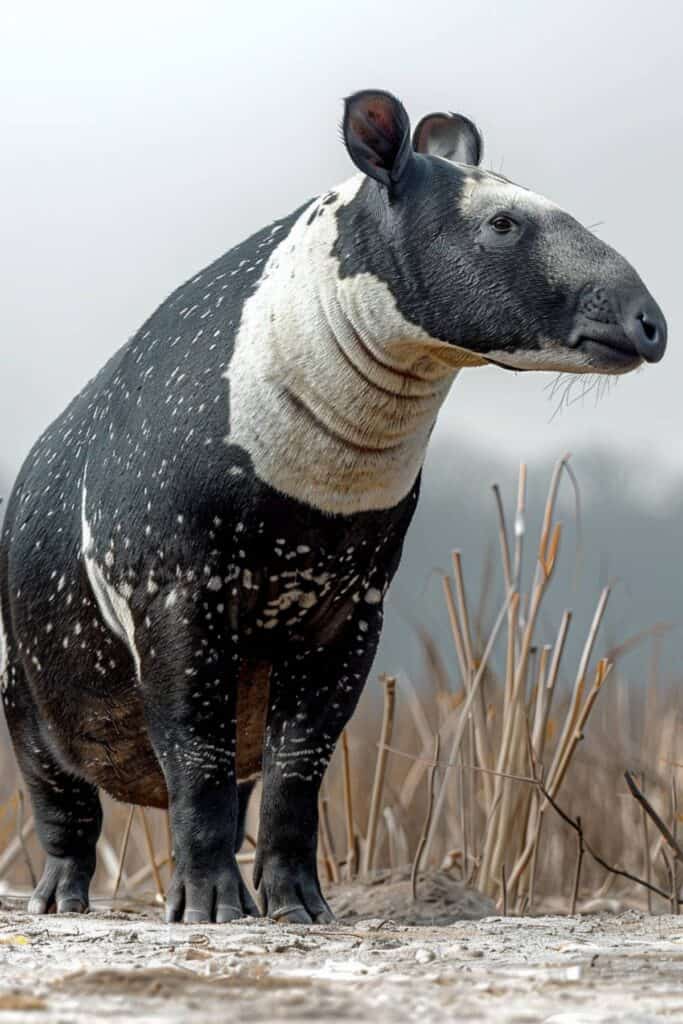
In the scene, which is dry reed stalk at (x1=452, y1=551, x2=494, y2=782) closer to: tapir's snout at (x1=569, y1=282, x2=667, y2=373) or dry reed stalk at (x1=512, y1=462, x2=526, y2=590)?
dry reed stalk at (x1=512, y1=462, x2=526, y2=590)

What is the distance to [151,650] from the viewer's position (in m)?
3.55

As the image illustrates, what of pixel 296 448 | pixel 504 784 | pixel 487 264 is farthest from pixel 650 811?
pixel 487 264

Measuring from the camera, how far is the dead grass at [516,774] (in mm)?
4266

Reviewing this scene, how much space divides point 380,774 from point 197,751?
1.07 m

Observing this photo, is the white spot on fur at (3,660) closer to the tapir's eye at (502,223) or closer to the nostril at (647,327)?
the tapir's eye at (502,223)

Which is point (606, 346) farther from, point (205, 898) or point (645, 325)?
point (205, 898)

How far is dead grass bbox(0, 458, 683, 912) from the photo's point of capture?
4.27m

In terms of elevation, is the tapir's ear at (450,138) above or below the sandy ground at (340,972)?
above

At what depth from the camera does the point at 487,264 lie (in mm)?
3328

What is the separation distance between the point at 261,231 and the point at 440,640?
1.84 m

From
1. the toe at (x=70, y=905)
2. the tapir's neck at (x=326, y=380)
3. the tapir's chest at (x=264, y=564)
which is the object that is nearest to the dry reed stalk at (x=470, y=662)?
the tapir's chest at (x=264, y=564)

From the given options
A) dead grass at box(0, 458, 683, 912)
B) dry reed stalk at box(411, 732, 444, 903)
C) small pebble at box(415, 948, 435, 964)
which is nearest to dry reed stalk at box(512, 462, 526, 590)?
dead grass at box(0, 458, 683, 912)

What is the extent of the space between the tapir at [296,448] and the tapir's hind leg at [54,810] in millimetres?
465

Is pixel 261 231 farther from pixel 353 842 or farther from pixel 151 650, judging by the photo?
pixel 353 842
